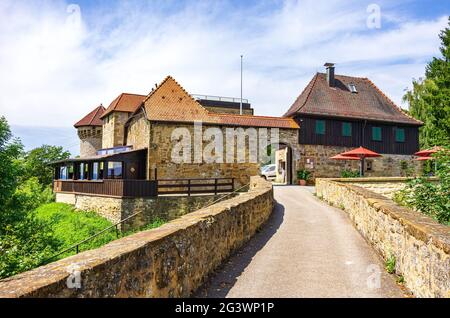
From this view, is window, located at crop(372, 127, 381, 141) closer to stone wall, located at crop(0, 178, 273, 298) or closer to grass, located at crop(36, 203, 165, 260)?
grass, located at crop(36, 203, 165, 260)

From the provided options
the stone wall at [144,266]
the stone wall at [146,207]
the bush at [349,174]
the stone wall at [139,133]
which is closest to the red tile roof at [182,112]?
the stone wall at [139,133]

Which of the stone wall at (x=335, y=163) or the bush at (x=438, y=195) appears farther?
the stone wall at (x=335, y=163)

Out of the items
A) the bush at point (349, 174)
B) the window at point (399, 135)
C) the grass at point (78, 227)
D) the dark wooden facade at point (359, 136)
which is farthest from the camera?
the window at point (399, 135)

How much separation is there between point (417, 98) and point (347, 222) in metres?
31.9

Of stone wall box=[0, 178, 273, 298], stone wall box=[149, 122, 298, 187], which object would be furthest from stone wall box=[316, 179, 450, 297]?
stone wall box=[149, 122, 298, 187]

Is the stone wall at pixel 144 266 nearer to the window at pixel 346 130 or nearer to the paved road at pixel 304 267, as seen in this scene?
the paved road at pixel 304 267

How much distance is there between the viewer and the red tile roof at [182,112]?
25969 millimetres

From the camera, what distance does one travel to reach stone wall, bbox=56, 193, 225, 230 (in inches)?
822

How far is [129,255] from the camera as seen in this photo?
3754mm

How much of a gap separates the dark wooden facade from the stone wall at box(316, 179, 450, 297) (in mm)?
19766

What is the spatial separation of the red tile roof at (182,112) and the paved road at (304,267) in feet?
53.8


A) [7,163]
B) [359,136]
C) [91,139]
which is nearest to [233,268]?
[7,163]

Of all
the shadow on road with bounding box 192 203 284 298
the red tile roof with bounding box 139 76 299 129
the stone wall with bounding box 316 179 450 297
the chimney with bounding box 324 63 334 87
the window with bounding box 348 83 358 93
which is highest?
the chimney with bounding box 324 63 334 87
